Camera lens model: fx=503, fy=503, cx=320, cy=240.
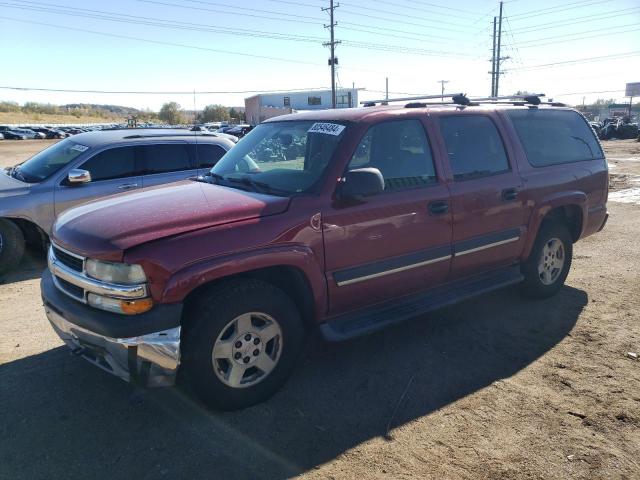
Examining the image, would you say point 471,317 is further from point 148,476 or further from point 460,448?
point 148,476

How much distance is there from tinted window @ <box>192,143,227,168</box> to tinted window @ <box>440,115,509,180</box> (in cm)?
420

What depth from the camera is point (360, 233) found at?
3588 mm

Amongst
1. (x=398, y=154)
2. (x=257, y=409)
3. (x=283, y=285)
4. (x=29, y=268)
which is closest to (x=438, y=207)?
(x=398, y=154)

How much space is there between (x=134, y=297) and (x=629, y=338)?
406 cm

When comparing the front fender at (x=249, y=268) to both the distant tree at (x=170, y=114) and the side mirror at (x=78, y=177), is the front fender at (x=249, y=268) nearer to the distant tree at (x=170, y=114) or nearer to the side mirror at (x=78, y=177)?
the side mirror at (x=78, y=177)

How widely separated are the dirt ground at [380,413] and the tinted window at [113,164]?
2524 millimetres

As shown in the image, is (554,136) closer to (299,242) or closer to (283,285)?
(299,242)

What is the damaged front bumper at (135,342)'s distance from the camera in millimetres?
2822

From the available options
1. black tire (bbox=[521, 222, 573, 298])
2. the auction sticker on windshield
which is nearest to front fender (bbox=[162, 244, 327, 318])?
the auction sticker on windshield

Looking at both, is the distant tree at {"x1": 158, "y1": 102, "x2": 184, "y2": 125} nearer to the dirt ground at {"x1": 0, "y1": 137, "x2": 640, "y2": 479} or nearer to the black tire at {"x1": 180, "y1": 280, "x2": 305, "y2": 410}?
the dirt ground at {"x1": 0, "y1": 137, "x2": 640, "y2": 479}

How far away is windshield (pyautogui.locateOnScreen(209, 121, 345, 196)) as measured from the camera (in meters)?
3.63

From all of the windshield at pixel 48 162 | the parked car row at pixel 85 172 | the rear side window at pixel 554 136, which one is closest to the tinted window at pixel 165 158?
the parked car row at pixel 85 172

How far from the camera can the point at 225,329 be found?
3096 millimetres

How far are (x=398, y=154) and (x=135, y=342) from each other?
237 cm
